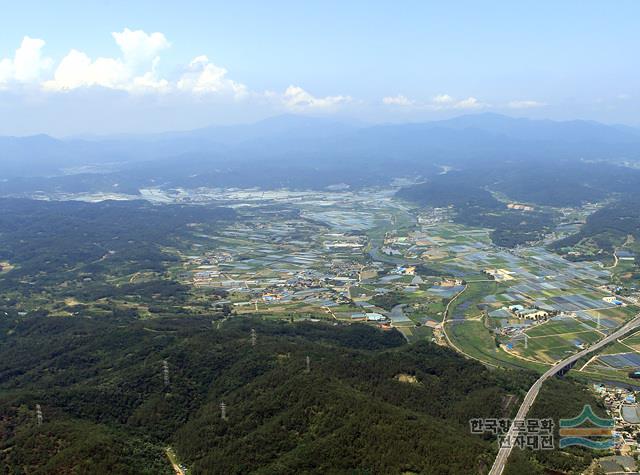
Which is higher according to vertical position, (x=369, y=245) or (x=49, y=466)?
(x=49, y=466)

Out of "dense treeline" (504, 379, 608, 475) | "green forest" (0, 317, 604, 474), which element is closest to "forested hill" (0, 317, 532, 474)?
"green forest" (0, 317, 604, 474)

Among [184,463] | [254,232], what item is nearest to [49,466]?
[184,463]

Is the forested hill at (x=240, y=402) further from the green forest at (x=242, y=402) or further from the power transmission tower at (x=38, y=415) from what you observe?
the power transmission tower at (x=38, y=415)

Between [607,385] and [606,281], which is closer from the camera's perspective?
[607,385]

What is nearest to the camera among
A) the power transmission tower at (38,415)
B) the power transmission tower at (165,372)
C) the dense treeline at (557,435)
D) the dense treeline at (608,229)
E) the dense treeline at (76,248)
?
the dense treeline at (557,435)

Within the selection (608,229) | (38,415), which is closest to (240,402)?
(38,415)

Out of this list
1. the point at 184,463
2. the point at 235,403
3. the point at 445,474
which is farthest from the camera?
the point at 235,403

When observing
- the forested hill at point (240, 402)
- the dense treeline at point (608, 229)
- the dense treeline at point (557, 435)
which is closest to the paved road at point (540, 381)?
the dense treeline at point (557, 435)

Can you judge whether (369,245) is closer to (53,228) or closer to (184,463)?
(53,228)
